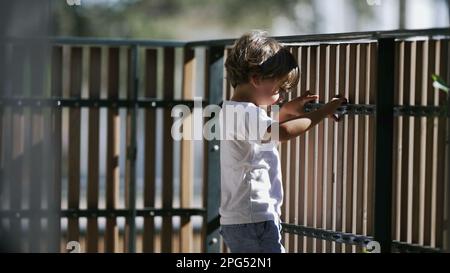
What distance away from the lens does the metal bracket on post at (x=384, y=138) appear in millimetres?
5238

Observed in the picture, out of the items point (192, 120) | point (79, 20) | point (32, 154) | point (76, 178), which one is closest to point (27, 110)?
point (32, 154)

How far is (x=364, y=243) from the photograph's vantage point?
17.8 ft

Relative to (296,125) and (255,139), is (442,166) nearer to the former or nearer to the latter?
(296,125)

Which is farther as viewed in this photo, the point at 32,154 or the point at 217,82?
the point at 217,82

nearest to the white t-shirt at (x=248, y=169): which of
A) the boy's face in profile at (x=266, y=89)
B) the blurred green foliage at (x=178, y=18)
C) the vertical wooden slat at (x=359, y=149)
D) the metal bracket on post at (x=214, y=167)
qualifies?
the boy's face in profile at (x=266, y=89)

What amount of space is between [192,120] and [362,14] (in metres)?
13.2

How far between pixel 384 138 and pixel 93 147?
2.94 meters

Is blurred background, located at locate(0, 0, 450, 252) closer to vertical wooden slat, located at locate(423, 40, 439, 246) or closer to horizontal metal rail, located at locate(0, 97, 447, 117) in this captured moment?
horizontal metal rail, located at locate(0, 97, 447, 117)

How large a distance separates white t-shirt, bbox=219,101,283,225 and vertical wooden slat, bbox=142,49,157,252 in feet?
8.01

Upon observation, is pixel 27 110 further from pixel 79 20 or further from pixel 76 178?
pixel 79 20

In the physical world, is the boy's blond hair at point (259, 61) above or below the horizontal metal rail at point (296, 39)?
below

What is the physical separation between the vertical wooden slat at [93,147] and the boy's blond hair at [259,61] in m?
2.40

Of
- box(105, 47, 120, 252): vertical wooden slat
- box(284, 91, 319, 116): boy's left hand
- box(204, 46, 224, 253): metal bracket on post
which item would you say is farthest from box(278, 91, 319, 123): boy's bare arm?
box(105, 47, 120, 252): vertical wooden slat

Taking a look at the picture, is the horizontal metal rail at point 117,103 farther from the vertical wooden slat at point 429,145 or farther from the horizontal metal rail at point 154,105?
the vertical wooden slat at point 429,145
